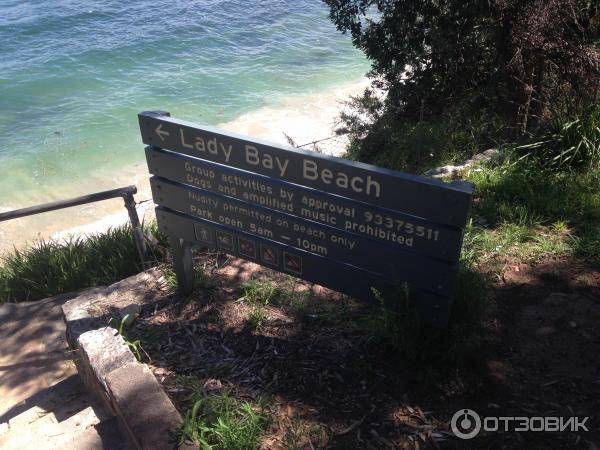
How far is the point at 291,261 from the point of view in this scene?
325cm

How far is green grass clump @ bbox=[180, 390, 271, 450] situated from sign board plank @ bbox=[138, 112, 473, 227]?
1209 mm

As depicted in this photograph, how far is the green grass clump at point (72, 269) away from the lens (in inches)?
206

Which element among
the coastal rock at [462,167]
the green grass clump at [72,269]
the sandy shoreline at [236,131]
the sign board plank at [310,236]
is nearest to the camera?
the sign board plank at [310,236]

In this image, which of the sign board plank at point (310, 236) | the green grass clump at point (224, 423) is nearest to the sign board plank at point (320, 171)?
the sign board plank at point (310, 236)

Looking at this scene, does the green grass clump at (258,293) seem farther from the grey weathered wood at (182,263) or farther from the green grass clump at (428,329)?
the green grass clump at (428,329)

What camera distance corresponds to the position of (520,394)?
279 centimetres

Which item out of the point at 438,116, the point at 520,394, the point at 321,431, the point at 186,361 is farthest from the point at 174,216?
the point at 438,116

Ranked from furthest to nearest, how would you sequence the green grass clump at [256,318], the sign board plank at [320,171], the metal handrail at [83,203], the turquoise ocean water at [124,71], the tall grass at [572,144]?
the turquoise ocean water at [124,71] → the tall grass at [572,144] → the metal handrail at [83,203] → the green grass clump at [256,318] → the sign board plank at [320,171]

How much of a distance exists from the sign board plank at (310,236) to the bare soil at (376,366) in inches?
21.0

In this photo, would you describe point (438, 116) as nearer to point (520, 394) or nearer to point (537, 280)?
point (537, 280)

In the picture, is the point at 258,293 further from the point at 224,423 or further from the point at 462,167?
the point at 462,167

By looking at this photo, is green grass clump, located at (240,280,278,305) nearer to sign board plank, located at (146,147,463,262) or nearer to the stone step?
sign board plank, located at (146,147,463,262)

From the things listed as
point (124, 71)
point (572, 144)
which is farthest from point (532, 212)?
point (124, 71)

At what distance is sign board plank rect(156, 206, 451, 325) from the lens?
294 centimetres
